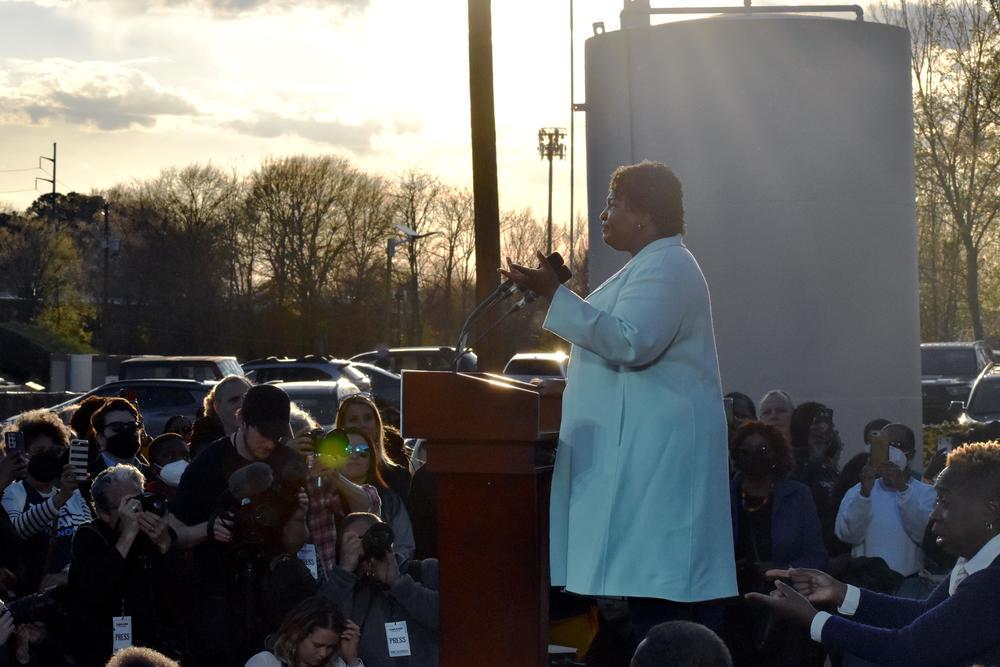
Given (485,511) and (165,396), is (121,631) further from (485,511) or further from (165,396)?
(165,396)

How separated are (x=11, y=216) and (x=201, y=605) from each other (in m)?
72.8

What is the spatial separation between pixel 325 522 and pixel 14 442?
2.11 metres

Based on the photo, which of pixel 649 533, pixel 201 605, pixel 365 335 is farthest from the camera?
pixel 365 335

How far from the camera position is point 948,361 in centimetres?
2831

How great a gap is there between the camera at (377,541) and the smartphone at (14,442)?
92.3 inches

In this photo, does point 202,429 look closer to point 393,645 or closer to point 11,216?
point 393,645

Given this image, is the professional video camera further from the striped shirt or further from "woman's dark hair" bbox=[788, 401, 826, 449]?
"woman's dark hair" bbox=[788, 401, 826, 449]

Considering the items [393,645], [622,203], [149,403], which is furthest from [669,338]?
[149,403]

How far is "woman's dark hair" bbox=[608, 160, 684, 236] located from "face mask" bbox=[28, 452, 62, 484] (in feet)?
13.6

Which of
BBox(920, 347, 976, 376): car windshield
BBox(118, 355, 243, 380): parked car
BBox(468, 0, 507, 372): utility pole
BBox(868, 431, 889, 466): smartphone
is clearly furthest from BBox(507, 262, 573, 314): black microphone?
BBox(920, 347, 976, 376): car windshield

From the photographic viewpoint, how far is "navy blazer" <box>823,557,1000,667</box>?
3945 mm

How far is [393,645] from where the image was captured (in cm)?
584

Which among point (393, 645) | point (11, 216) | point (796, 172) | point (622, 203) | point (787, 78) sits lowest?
point (393, 645)

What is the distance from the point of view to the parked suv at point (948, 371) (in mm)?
26922
